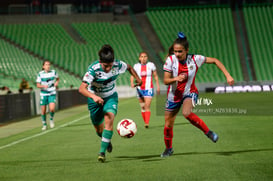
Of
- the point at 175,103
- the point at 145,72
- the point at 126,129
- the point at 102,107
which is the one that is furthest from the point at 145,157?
the point at 145,72

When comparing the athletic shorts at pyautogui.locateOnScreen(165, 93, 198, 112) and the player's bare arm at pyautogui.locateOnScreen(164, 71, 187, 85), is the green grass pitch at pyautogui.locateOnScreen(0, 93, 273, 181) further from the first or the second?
the player's bare arm at pyautogui.locateOnScreen(164, 71, 187, 85)

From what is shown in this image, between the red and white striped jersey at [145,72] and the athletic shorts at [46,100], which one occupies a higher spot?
the red and white striped jersey at [145,72]

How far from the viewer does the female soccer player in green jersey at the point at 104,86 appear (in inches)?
330

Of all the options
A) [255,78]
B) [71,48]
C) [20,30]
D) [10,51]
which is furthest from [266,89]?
[20,30]

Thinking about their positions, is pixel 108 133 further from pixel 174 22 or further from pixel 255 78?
pixel 174 22

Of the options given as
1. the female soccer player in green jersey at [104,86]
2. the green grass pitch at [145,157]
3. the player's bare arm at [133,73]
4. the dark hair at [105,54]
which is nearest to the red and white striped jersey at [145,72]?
the green grass pitch at [145,157]

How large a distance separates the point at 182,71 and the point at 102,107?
5.28 ft

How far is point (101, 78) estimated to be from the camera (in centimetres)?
869

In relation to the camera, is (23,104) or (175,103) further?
(23,104)

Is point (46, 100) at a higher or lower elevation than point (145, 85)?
lower

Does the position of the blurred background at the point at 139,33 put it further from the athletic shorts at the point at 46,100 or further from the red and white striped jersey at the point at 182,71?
the red and white striped jersey at the point at 182,71

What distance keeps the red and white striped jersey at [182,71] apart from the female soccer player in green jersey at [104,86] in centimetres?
87

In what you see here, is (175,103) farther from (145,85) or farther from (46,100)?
(46,100)

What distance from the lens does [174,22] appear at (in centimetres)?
5078
